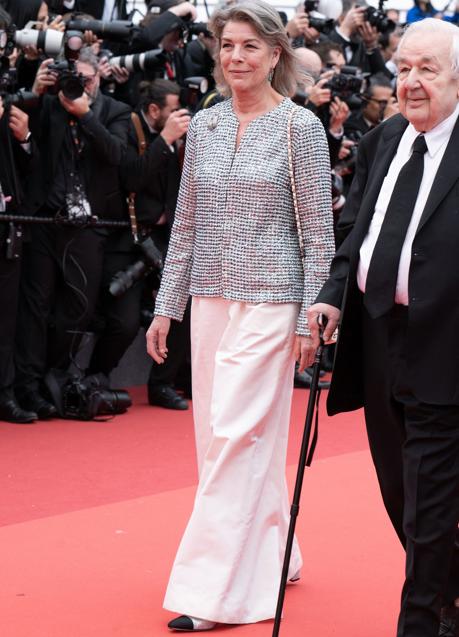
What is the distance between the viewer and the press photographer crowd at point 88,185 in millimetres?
7059

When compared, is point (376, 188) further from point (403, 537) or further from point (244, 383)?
point (403, 537)

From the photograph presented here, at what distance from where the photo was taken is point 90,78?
739 cm

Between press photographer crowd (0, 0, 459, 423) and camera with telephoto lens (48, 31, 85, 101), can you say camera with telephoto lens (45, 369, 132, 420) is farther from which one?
camera with telephoto lens (48, 31, 85, 101)

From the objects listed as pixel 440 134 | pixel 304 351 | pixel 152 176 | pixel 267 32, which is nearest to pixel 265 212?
pixel 304 351

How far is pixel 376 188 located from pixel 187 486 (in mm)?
2583

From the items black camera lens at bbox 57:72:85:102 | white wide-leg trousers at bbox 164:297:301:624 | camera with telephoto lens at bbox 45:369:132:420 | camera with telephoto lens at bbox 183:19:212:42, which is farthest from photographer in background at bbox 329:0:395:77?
white wide-leg trousers at bbox 164:297:301:624

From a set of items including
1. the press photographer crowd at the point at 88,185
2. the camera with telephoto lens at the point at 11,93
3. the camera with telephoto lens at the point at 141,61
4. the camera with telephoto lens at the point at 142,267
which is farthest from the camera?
the camera with telephoto lens at the point at 141,61

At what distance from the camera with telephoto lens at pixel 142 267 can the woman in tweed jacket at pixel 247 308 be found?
11.5ft

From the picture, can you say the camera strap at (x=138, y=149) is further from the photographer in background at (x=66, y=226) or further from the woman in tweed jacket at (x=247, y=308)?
the woman in tweed jacket at (x=247, y=308)

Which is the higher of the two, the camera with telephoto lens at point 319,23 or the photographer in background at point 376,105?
the camera with telephoto lens at point 319,23

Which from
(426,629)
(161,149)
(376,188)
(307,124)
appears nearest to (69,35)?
(161,149)

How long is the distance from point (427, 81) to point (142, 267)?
4.48m

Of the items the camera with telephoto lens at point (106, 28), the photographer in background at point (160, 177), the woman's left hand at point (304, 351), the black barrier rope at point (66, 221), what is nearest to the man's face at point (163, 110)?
the photographer in background at point (160, 177)

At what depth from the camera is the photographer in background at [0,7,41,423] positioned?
22.7 ft
